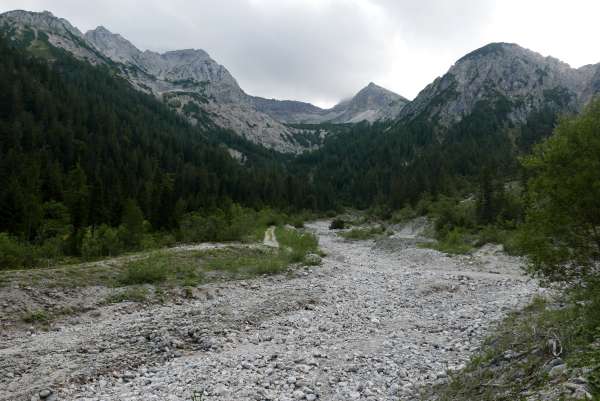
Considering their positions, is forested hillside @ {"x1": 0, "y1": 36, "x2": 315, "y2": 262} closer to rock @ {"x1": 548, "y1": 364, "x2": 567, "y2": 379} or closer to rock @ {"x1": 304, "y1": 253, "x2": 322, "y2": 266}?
rock @ {"x1": 304, "y1": 253, "x2": 322, "y2": 266}

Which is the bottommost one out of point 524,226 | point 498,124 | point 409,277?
point 409,277

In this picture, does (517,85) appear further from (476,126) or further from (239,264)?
(239,264)

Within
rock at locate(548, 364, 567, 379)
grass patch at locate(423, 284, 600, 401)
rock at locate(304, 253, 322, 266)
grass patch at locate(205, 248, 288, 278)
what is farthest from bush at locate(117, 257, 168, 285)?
rock at locate(548, 364, 567, 379)

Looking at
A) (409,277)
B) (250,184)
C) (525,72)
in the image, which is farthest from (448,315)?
(525,72)

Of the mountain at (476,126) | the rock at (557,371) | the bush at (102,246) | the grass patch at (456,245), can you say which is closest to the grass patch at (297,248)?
the grass patch at (456,245)

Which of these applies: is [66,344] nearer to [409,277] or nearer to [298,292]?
[298,292]

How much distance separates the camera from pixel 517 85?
7018 inches

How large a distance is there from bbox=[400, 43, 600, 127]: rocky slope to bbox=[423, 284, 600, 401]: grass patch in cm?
17709

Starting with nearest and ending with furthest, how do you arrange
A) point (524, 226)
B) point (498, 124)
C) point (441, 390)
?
point (441, 390)
point (524, 226)
point (498, 124)

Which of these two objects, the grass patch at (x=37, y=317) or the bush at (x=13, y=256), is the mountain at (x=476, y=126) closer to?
the bush at (x=13, y=256)

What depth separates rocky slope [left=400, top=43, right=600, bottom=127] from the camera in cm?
16625

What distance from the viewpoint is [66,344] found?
1202 centimetres

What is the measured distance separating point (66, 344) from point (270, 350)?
6.86m

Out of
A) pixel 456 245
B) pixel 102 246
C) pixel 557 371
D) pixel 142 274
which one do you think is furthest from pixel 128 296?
pixel 456 245
